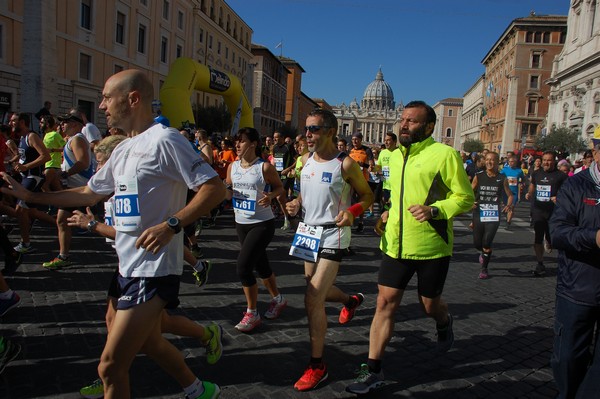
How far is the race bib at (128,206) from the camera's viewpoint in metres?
2.50

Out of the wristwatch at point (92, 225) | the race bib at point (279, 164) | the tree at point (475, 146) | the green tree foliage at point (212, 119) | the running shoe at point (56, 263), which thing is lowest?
the running shoe at point (56, 263)

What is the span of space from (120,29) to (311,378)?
32906 millimetres

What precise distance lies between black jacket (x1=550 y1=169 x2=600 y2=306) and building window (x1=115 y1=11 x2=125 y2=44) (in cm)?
3285

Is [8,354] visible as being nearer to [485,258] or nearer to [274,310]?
[274,310]

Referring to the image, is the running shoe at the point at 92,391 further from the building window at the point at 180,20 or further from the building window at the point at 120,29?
the building window at the point at 180,20

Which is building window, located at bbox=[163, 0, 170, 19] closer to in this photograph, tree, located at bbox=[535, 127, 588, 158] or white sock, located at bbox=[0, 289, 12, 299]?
tree, located at bbox=[535, 127, 588, 158]

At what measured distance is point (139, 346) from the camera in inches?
96.0

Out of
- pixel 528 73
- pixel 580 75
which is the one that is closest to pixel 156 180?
pixel 580 75

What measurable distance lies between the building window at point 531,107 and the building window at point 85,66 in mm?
61353

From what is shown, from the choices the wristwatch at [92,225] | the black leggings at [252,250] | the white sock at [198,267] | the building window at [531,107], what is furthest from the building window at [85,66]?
the building window at [531,107]

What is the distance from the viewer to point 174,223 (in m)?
2.36

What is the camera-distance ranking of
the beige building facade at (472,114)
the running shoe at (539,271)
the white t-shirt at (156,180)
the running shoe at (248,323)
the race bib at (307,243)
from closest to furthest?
the white t-shirt at (156,180)
the race bib at (307,243)
the running shoe at (248,323)
the running shoe at (539,271)
the beige building facade at (472,114)

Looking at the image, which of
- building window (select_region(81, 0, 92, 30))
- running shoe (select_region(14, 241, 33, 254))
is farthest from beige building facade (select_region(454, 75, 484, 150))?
running shoe (select_region(14, 241, 33, 254))

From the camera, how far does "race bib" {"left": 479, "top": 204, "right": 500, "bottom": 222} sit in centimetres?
727
